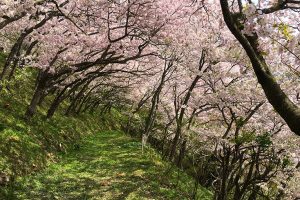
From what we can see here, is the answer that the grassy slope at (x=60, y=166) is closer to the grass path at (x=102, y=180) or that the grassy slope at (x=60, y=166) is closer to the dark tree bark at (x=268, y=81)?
the grass path at (x=102, y=180)

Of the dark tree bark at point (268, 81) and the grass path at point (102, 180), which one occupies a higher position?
the dark tree bark at point (268, 81)

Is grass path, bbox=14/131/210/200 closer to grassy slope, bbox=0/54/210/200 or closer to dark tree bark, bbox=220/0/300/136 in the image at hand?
grassy slope, bbox=0/54/210/200

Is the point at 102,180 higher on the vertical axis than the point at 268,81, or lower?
lower

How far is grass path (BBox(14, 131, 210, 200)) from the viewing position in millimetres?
11680

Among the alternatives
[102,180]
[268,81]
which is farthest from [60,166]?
[268,81]

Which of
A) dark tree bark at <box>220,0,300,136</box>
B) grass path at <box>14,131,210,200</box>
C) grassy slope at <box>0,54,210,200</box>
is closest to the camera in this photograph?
dark tree bark at <box>220,0,300,136</box>

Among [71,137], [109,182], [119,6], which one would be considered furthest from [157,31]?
[71,137]

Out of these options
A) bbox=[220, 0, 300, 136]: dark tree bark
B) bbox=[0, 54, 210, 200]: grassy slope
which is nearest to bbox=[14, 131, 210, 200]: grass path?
bbox=[0, 54, 210, 200]: grassy slope

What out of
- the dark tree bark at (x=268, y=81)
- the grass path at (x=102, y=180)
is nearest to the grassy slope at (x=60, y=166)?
the grass path at (x=102, y=180)

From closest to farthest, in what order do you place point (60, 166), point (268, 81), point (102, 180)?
point (268, 81) < point (102, 180) < point (60, 166)

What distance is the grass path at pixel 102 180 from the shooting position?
11.7m

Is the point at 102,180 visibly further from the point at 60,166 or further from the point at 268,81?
the point at 268,81

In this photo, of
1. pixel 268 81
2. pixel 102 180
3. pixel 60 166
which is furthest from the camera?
pixel 60 166

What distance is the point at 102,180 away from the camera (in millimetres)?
14680
